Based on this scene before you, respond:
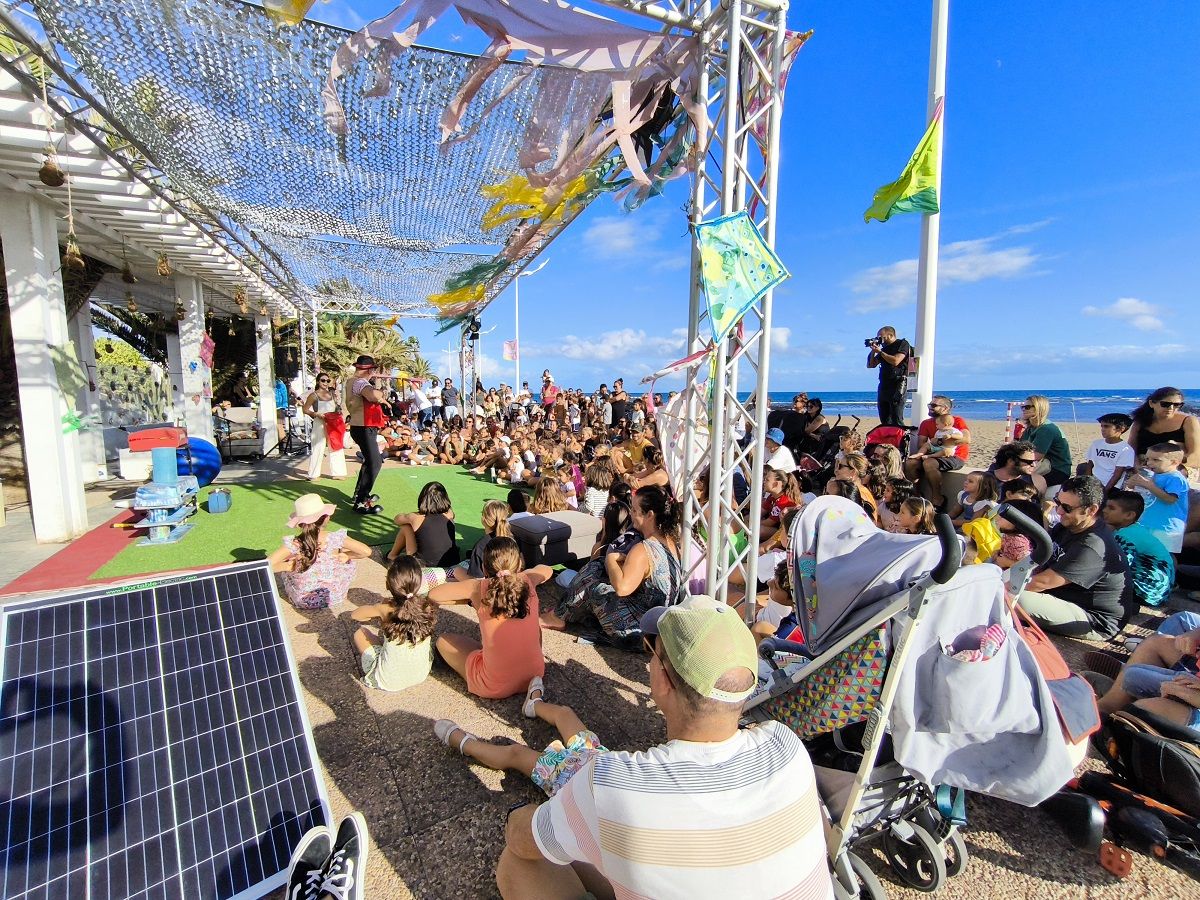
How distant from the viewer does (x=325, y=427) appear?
897 cm

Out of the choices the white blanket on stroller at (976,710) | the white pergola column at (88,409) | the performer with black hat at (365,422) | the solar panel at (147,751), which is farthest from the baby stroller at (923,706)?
the white pergola column at (88,409)

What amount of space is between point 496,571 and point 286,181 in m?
4.58

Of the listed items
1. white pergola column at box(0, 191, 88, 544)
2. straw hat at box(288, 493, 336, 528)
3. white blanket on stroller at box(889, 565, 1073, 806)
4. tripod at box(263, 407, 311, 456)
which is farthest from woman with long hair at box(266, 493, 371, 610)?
tripod at box(263, 407, 311, 456)

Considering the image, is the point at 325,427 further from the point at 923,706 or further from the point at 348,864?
the point at 923,706

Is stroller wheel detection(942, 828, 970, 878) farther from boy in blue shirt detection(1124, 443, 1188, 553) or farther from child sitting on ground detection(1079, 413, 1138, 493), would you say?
child sitting on ground detection(1079, 413, 1138, 493)

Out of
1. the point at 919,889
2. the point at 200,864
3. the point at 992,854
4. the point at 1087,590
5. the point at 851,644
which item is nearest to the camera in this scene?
the point at 200,864

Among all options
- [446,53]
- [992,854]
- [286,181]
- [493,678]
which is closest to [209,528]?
[286,181]

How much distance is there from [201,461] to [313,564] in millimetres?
5055

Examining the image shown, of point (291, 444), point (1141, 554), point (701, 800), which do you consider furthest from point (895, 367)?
point (291, 444)

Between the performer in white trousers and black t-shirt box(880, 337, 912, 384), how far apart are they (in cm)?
817

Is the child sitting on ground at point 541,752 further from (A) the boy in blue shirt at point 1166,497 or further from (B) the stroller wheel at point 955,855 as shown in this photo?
(A) the boy in blue shirt at point 1166,497

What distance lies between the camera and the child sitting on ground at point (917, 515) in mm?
4012

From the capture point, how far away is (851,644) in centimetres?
191

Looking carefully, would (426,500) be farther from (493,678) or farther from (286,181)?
(286,181)
